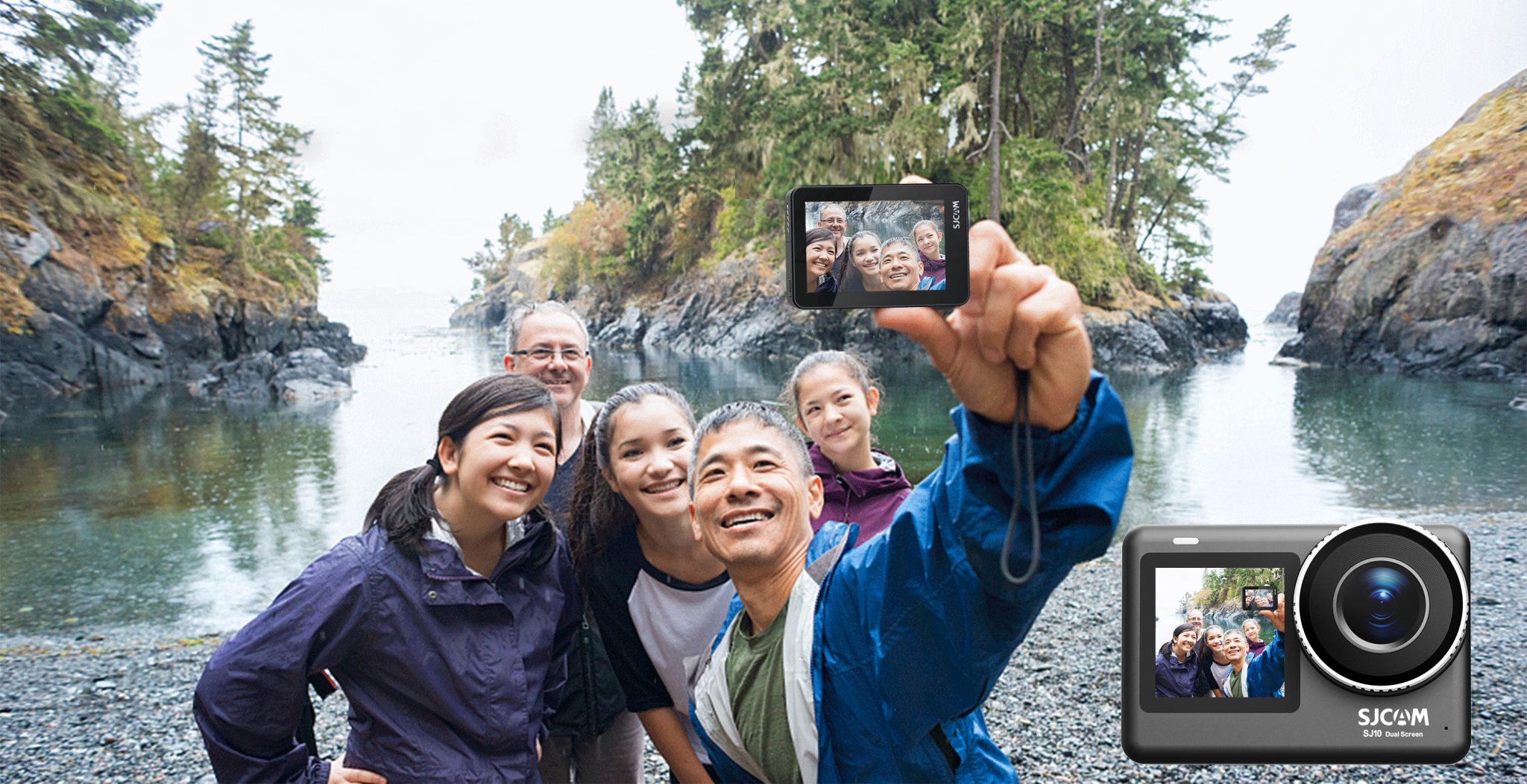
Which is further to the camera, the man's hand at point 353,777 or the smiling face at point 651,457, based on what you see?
the smiling face at point 651,457

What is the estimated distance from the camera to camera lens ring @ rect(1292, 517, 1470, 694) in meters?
0.97

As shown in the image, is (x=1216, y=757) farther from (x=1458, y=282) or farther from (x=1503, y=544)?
(x=1458, y=282)

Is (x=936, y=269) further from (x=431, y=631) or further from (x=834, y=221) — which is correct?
(x=431, y=631)

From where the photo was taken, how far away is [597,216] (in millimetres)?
30203

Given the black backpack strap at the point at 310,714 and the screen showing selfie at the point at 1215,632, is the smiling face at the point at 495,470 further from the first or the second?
the screen showing selfie at the point at 1215,632

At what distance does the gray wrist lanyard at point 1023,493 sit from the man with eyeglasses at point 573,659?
1.10 metres

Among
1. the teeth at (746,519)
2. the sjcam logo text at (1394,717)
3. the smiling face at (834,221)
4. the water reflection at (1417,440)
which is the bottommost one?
the water reflection at (1417,440)

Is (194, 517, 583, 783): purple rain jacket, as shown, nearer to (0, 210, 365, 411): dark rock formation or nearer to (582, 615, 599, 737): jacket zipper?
(582, 615, 599, 737): jacket zipper

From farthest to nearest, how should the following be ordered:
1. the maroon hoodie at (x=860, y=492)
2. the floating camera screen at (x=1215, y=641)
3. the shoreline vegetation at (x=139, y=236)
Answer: the shoreline vegetation at (x=139, y=236) → the maroon hoodie at (x=860, y=492) → the floating camera screen at (x=1215, y=641)

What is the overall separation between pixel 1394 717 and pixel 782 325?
794 inches

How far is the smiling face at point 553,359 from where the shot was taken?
81.8 inches

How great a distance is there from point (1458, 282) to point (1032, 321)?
18.5m

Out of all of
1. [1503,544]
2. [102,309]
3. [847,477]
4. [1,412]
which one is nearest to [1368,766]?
[847,477]

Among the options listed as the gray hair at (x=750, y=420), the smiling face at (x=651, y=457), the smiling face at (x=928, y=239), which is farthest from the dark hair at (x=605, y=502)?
the smiling face at (x=928, y=239)
